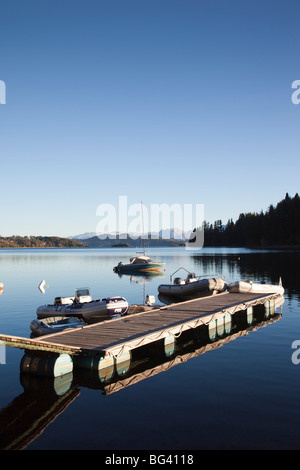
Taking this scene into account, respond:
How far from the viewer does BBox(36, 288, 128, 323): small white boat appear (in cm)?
2302

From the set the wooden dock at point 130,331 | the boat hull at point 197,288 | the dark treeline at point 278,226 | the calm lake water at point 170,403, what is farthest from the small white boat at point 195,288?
the dark treeline at point 278,226

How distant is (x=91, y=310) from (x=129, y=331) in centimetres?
700

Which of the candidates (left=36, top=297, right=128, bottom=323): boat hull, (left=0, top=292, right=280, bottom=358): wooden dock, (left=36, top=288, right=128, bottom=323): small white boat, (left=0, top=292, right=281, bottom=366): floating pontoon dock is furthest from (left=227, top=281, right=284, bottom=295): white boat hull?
(left=36, top=297, right=128, bottom=323): boat hull

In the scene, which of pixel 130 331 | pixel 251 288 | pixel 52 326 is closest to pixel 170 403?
pixel 130 331

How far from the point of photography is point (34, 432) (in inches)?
381

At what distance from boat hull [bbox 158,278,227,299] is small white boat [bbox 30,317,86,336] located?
14699 mm

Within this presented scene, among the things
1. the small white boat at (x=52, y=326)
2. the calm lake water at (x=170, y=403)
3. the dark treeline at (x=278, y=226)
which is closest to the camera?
the calm lake water at (x=170, y=403)

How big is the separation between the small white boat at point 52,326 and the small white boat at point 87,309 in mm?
2383

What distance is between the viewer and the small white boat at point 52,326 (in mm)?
17922

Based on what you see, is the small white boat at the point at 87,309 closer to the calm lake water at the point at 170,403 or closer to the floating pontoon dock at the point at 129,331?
the floating pontoon dock at the point at 129,331

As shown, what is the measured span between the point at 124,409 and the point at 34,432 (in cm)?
257

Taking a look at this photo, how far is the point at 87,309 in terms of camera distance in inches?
904
